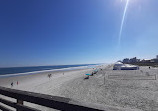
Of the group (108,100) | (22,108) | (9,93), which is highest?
(9,93)

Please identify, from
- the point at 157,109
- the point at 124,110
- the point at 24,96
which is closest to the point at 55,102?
the point at 24,96

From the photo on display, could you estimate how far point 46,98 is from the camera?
1211 millimetres

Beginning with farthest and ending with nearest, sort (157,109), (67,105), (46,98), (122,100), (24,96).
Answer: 1. (122,100)
2. (157,109)
3. (24,96)
4. (46,98)
5. (67,105)

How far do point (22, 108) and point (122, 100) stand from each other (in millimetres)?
7098

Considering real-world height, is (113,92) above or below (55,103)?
below

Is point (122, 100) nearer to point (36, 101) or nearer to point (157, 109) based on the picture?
point (157, 109)

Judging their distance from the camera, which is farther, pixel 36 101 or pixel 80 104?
pixel 36 101

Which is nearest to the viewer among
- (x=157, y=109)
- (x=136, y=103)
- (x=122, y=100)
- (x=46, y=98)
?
(x=46, y=98)

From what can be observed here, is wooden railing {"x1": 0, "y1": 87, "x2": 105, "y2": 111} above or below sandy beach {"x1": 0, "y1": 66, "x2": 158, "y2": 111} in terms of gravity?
above

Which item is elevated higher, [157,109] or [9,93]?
[9,93]

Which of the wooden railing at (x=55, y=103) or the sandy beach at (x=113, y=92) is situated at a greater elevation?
the wooden railing at (x=55, y=103)

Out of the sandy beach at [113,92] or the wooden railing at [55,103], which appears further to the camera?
the sandy beach at [113,92]

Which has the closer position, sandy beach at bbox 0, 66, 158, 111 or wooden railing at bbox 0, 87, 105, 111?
wooden railing at bbox 0, 87, 105, 111

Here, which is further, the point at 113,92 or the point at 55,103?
the point at 113,92
